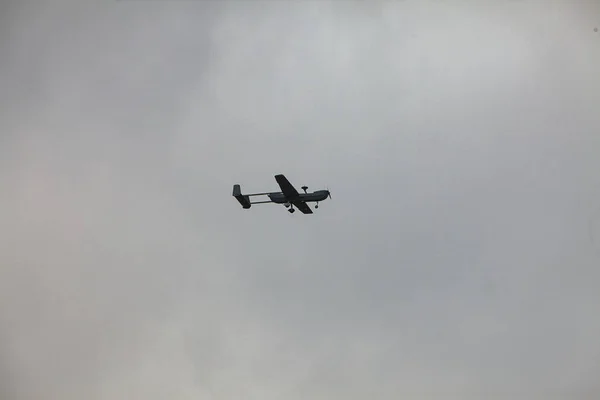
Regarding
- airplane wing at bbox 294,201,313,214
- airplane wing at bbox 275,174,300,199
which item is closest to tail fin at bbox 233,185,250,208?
airplane wing at bbox 294,201,313,214

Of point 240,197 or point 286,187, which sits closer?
point 286,187

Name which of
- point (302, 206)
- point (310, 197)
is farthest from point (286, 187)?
point (302, 206)

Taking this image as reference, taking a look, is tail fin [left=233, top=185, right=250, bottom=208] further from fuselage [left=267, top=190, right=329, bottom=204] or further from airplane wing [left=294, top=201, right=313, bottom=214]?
airplane wing [left=294, top=201, right=313, bottom=214]

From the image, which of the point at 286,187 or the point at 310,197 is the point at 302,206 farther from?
the point at 286,187

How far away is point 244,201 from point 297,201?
10843mm

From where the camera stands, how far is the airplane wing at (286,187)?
75562mm

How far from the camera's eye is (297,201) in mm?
81625

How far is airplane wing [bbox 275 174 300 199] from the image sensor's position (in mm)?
75562

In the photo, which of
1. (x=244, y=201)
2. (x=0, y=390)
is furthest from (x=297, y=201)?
(x=0, y=390)

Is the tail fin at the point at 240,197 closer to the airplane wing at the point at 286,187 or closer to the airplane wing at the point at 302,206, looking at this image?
the airplane wing at the point at 302,206

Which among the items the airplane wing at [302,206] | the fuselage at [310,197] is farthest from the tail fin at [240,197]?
the airplane wing at [302,206]

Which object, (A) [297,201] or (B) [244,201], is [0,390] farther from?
(A) [297,201]

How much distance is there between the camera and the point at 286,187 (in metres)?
77.8

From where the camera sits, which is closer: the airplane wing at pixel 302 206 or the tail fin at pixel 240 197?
the airplane wing at pixel 302 206
